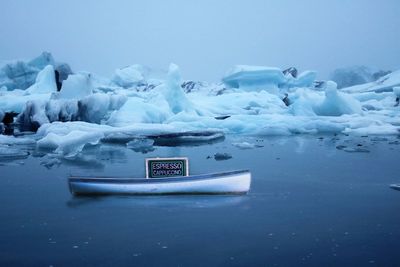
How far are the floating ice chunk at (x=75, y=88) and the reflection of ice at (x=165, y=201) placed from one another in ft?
53.1

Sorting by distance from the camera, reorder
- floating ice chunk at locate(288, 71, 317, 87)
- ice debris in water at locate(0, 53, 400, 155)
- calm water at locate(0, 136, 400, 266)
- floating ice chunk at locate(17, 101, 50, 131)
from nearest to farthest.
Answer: calm water at locate(0, 136, 400, 266)
ice debris in water at locate(0, 53, 400, 155)
floating ice chunk at locate(17, 101, 50, 131)
floating ice chunk at locate(288, 71, 317, 87)

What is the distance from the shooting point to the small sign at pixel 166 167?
25.2 ft

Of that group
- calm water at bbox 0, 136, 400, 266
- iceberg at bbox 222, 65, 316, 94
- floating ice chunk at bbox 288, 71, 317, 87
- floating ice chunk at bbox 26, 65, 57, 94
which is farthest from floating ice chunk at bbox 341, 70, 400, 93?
calm water at bbox 0, 136, 400, 266

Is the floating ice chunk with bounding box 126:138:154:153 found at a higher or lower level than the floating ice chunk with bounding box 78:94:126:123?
lower

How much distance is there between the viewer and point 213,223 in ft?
20.2

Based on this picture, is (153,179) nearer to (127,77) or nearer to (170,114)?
(170,114)

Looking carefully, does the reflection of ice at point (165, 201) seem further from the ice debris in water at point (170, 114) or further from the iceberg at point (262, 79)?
the iceberg at point (262, 79)

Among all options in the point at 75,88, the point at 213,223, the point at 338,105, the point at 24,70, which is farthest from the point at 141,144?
the point at 24,70

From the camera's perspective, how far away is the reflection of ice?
23.7 feet

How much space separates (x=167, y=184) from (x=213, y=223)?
170 cm

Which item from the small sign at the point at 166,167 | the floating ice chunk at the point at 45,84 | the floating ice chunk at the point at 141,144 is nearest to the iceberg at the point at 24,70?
the floating ice chunk at the point at 45,84

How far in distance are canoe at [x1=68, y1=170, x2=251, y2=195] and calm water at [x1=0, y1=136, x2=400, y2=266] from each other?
0.16 metres

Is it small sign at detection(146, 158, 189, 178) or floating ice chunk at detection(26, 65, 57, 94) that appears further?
floating ice chunk at detection(26, 65, 57, 94)

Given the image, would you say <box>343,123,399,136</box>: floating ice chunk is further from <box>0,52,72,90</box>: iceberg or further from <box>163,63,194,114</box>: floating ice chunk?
<box>0,52,72,90</box>: iceberg
